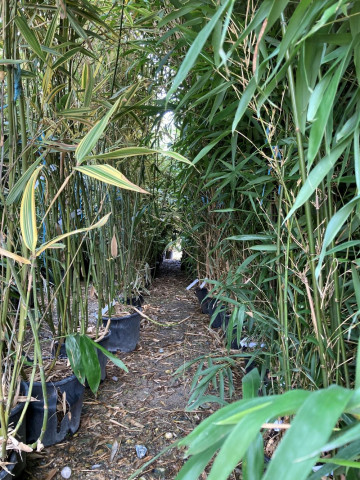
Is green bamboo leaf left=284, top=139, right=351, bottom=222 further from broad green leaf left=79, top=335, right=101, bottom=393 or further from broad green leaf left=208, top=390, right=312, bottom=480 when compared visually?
broad green leaf left=79, top=335, right=101, bottom=393

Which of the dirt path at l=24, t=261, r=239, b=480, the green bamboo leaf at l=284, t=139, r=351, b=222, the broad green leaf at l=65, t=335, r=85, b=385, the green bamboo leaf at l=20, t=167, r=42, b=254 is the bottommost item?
the dirt path at l=24, t=261, r=239, b=480

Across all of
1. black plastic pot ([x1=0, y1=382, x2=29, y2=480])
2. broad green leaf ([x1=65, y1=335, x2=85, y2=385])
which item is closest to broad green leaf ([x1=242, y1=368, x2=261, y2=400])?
broad green leaf ([x1=65, y1=335, x2=85, y2=385])

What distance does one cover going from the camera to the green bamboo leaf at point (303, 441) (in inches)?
7.5

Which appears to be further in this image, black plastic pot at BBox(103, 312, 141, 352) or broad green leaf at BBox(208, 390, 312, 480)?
black plastic pot at BBox(103, 312, 141, 352)

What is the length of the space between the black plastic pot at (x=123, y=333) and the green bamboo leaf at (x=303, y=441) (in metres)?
1.43

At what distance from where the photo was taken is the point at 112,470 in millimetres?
898

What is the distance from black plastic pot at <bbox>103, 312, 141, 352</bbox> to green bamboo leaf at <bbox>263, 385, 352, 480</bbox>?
1.43 m

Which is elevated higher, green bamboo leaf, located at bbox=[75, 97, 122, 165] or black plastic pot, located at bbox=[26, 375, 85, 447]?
green bamboo leaf, located at bbox=[75, 97, 122, 165]

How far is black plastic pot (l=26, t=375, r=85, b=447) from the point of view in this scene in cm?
92

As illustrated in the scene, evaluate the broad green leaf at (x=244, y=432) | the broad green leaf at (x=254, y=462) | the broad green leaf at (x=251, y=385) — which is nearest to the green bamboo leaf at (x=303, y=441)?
the broad green leaf at (x=244, y=432)

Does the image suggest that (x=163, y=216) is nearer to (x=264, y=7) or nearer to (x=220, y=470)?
(x=264, y=7)

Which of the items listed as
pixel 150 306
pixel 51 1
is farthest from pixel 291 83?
pixel 150 306

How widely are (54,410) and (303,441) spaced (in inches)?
36.8

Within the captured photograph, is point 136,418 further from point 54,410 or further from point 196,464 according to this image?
point 196,464
